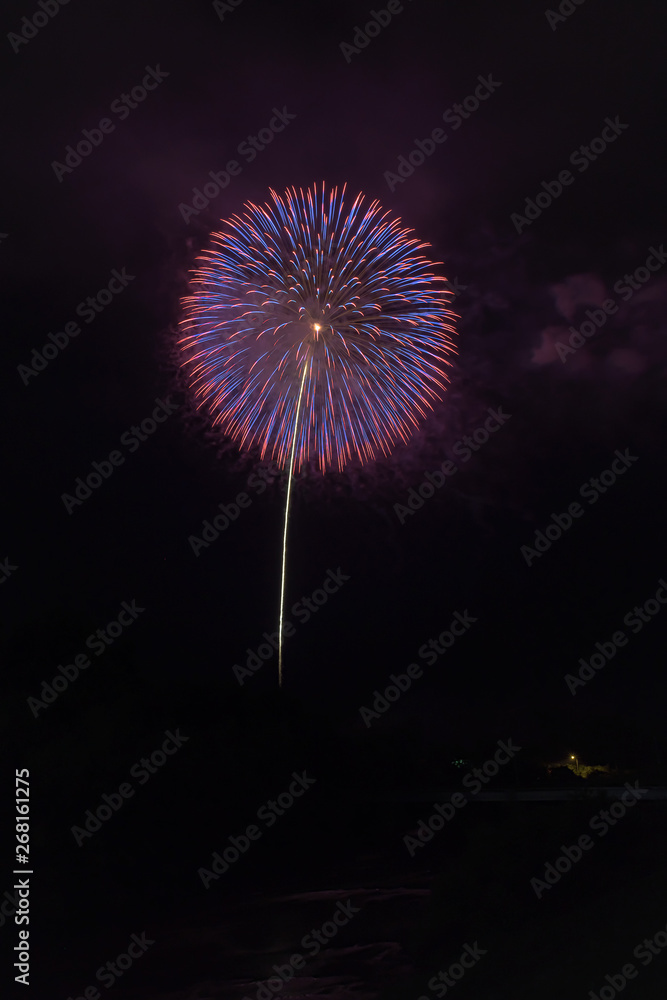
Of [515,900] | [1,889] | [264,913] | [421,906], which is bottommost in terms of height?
[1,889]

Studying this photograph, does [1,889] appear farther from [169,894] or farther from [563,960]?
[563,960]

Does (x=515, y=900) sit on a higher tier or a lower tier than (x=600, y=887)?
lower

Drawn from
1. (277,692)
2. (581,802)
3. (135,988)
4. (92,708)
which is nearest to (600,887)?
(581,802)

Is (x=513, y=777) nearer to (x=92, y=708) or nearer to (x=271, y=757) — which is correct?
(x=271, y=757)

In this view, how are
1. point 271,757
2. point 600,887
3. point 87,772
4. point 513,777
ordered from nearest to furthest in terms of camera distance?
point 600,887 < point 87,772 < point 271,757 < point 513,777

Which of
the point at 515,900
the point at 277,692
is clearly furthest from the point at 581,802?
the point at 277,692

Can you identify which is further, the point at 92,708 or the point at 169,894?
the point at 92,708

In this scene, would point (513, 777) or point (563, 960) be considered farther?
point (513, 777)

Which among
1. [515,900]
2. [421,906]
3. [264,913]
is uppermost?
[515,900]

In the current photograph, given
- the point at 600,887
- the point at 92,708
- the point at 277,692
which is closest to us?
the point at 600,887
